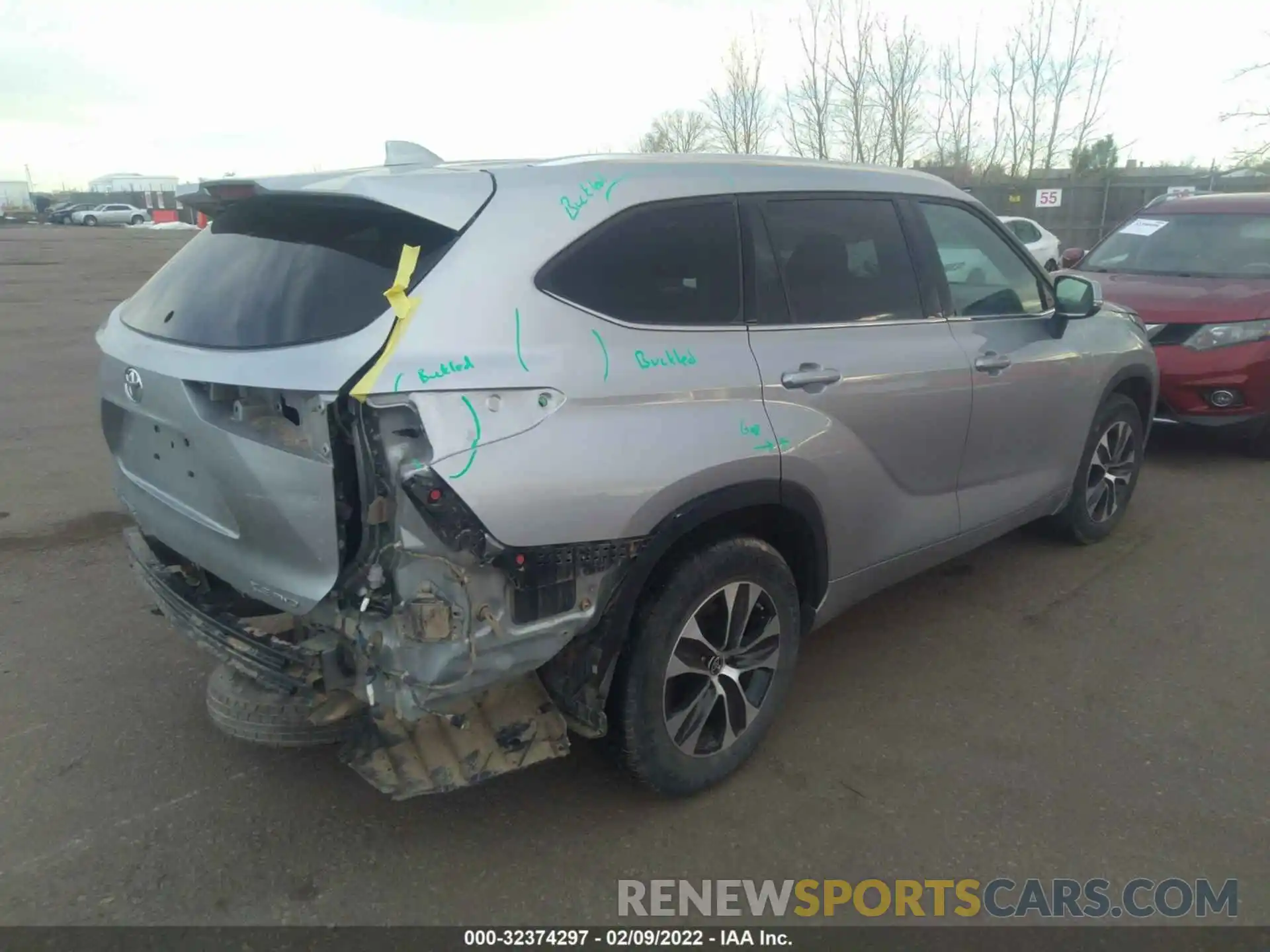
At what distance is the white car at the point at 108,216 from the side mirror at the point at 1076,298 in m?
59.9

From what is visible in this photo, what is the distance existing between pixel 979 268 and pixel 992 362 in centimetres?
52

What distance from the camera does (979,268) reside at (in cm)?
413

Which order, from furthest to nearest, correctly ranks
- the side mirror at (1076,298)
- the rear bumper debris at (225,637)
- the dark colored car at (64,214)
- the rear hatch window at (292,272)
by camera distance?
the dark colored car at (64,214) → the side mirror at (1076,298) → the rear bumper debris at (225,637) → the rear hatch window at (292,272)

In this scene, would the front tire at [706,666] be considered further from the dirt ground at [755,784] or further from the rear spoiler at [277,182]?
the rear spoiler at [277,182]

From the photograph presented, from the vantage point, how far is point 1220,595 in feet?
14.9

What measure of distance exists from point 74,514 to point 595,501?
4233mm

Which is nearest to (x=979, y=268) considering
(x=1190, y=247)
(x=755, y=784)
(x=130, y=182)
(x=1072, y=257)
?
(x=755, y=784)

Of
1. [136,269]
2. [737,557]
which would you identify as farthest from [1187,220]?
[136,269]

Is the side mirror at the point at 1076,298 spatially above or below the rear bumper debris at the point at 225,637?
above

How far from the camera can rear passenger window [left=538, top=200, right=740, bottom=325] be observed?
262cm

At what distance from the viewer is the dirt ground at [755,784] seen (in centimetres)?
265

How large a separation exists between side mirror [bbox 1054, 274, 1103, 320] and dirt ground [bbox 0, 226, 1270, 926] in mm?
1335

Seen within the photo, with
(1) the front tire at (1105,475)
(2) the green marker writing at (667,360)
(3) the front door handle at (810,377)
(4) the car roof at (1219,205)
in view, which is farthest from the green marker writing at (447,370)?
(4) the car roof at (1219,205)
